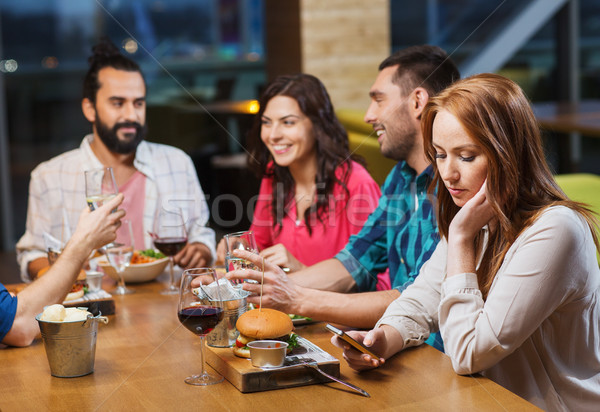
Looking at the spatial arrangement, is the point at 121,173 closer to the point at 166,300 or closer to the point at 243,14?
the point at 166,300

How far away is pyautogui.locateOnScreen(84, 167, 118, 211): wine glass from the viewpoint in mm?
2043

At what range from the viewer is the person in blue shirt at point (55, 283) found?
1.60 metres

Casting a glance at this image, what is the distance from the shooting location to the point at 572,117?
15.8 feet

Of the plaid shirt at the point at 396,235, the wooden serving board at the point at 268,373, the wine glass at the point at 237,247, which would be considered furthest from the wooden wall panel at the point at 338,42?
the wooden serving board at the point at 268,373

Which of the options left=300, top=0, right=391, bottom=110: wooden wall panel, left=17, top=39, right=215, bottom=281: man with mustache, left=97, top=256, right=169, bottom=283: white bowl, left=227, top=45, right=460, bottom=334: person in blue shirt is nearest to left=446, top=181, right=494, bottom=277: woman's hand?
left=227, top=45, right=460, bottom=334: person in blue shirt

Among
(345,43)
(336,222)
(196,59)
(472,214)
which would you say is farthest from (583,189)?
(196,59)

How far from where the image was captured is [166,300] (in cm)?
202

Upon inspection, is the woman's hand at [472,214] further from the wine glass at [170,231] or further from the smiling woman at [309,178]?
the smiling woman at [309,178]

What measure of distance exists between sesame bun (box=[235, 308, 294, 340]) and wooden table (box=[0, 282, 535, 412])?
11 centimetres

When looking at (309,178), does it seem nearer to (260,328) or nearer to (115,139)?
(115,139)

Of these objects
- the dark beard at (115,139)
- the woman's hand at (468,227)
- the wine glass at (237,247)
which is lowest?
the wine glass at (237,247)

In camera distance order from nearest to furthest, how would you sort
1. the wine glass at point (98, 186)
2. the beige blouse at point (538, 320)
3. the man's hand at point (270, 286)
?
the beige blouse at point (538, 320)
the man's hand at point (270, 286)
the wine glass at point (98, 186)

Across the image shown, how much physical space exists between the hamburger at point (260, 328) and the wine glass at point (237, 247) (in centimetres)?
24

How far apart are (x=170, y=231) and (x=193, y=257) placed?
1.25 feet
